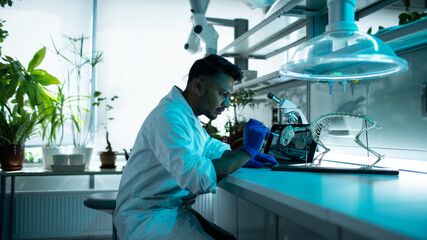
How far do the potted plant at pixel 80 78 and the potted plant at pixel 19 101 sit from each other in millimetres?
246

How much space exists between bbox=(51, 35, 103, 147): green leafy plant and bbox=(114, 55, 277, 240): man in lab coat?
211 cm

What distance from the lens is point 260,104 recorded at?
2865mm

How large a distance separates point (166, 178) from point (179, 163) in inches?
9.3

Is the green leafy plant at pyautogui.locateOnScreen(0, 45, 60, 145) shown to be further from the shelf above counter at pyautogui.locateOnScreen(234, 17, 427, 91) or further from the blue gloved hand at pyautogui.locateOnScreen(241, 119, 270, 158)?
the shelf above counter at pyautogui.locateOnScreen(234, 17, 427, 91)

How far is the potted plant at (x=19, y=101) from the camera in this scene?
2816mm

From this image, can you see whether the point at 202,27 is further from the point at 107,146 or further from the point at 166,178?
the point at 107,146

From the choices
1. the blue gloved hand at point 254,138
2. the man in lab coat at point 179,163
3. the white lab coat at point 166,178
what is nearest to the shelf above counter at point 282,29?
the man in lab coat at point 179,163

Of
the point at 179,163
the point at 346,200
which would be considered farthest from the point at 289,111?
the point at 346,200

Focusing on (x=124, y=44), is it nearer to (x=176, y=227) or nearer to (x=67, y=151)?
(x=67, y=151)

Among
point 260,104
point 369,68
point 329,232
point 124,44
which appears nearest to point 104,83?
point 124,44

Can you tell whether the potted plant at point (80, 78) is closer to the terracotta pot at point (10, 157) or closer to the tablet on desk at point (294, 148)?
the terracotta pot at point (10, 157)

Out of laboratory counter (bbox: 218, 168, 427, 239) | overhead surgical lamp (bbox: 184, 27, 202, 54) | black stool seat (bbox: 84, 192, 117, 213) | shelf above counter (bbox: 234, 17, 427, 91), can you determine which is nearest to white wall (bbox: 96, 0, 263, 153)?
overhead surgical lamp (bbox: 184, 27, 202, 54)

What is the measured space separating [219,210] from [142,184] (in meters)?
0.89

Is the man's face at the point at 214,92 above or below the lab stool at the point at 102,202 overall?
above
